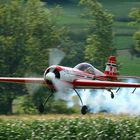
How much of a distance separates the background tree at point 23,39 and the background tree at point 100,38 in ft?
15.6

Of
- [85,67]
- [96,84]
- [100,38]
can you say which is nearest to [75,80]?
[96,84]

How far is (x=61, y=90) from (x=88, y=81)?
155cm

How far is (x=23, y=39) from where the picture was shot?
291 ft

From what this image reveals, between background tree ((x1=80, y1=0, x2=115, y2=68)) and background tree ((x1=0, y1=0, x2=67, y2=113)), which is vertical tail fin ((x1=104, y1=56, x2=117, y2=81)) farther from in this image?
background tree ((x1=80, y1=0, x2=115, y2=68))

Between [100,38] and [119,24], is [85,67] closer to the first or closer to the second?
[100,38]

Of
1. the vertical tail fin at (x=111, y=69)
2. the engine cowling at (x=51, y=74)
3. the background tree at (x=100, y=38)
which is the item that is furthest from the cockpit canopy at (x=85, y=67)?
the background tree at (x=100, y=38)

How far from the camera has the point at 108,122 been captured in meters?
26.0

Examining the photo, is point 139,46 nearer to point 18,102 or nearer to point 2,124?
point 18,102

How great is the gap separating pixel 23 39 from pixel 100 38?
9.89 meters

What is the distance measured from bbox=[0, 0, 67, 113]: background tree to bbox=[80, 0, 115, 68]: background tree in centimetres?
476

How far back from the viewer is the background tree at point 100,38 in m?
89.2

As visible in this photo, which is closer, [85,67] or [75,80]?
[75,80]

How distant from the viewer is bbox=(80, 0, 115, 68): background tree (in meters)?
89.2

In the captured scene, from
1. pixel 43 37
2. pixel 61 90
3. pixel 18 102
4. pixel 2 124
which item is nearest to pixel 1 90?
pixel 18 102
